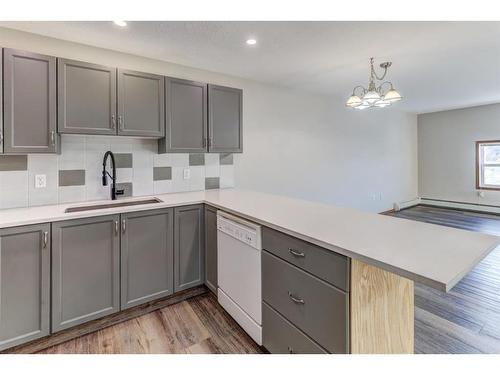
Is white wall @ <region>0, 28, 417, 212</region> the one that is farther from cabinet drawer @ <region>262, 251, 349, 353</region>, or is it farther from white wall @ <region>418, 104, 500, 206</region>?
cabinet drawer @ <region>262, 251, 349, 353</region>

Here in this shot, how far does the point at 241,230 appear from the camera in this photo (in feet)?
5.97

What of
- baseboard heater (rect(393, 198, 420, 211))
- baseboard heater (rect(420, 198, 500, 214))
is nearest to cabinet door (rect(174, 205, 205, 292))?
baseboard heater (rect(393, 198, 420, 211))

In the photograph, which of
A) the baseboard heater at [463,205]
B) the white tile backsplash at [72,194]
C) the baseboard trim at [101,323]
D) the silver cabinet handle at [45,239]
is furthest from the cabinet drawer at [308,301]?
the baseboard heater at [463,205]

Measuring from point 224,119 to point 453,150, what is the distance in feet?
19.6

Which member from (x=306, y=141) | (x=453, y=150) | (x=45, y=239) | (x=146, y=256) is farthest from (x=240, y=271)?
(x=453, y=150)

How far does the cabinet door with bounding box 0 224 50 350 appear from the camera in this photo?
5.32 feet

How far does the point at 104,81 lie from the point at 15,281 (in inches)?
62.4

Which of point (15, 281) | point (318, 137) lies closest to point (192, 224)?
point (15, 281)

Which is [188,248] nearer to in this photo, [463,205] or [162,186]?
[162,186]

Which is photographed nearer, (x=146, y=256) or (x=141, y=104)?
(x=146, y=256)

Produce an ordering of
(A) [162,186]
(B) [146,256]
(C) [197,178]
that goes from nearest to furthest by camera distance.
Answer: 1. (B) [146,256]
2. (A) [162,186]
3. (C) [197,178]

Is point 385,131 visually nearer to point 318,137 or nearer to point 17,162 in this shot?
point 318,137

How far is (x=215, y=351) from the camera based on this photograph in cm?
171

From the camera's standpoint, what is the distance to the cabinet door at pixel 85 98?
1.96m
